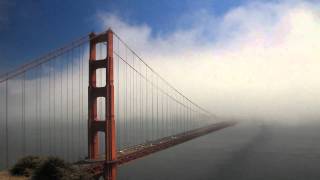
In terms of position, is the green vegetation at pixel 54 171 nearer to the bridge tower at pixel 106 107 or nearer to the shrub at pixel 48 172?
the shrub at pixel 48 172

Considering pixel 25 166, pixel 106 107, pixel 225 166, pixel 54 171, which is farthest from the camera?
pixel 225 166

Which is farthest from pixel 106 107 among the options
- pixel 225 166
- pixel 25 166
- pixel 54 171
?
pixel 225 166

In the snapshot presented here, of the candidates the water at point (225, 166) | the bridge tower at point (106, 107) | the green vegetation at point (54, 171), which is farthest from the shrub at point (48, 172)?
the water at point (225, 166)

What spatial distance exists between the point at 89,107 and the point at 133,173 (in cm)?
3116

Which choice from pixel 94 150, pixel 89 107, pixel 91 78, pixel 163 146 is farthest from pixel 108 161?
pixel 163 146

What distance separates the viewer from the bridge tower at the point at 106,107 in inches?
1261

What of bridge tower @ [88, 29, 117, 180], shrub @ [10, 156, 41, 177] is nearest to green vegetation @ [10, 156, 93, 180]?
shrub @ [10, 156, 41, 177]

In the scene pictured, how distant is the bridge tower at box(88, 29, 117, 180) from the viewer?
3203 centimetres

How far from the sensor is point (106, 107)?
32031 millimetres

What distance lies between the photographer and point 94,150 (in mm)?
34250

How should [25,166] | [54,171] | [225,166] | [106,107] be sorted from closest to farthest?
[54,171], [25,166], [106,107], [225,166]

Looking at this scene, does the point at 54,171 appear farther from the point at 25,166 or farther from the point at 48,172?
the point at 25,166

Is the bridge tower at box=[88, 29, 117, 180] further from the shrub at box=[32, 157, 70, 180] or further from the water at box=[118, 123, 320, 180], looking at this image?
the water at box=[118, 123, 320, 180]

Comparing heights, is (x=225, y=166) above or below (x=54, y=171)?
below
